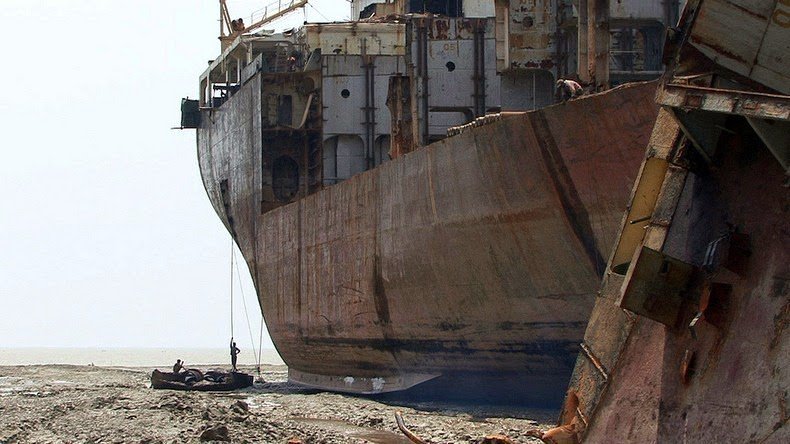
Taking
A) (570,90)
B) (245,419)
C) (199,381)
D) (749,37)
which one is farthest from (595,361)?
(199,381)

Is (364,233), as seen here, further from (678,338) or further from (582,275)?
(678,338)

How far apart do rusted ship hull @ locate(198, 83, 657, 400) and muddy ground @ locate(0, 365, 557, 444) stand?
714 mm

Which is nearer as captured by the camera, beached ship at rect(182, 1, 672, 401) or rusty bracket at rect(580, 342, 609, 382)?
rusty bracket at rect(580, 342, 609, 382)

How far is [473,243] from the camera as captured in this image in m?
14.3

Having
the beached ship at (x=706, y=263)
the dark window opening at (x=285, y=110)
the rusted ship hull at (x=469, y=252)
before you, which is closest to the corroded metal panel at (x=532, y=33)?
the rusted ship hull at (x=469, y=252)

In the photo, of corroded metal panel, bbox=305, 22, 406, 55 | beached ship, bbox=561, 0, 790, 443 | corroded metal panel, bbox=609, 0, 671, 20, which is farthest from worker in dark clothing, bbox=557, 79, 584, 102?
corroded metal panel, bbox=305, 22, 406, 55

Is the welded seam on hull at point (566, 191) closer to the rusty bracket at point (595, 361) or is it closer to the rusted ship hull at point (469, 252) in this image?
the rusted ship hull at point (469, 252)

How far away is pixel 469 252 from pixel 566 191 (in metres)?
2.67

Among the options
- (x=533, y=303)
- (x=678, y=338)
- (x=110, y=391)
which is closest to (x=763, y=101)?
(x=678, y=338)

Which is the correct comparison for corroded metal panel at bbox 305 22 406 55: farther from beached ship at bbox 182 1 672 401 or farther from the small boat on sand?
the small boat on sand

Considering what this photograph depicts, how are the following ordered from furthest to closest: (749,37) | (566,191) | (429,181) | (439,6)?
1. (439,6)
2. (429,181)
3. (566,191)
4. (749,37)

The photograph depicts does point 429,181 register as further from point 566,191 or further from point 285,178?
point 285,178

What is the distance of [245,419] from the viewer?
12594mm

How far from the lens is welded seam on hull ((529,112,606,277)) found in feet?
38.5
